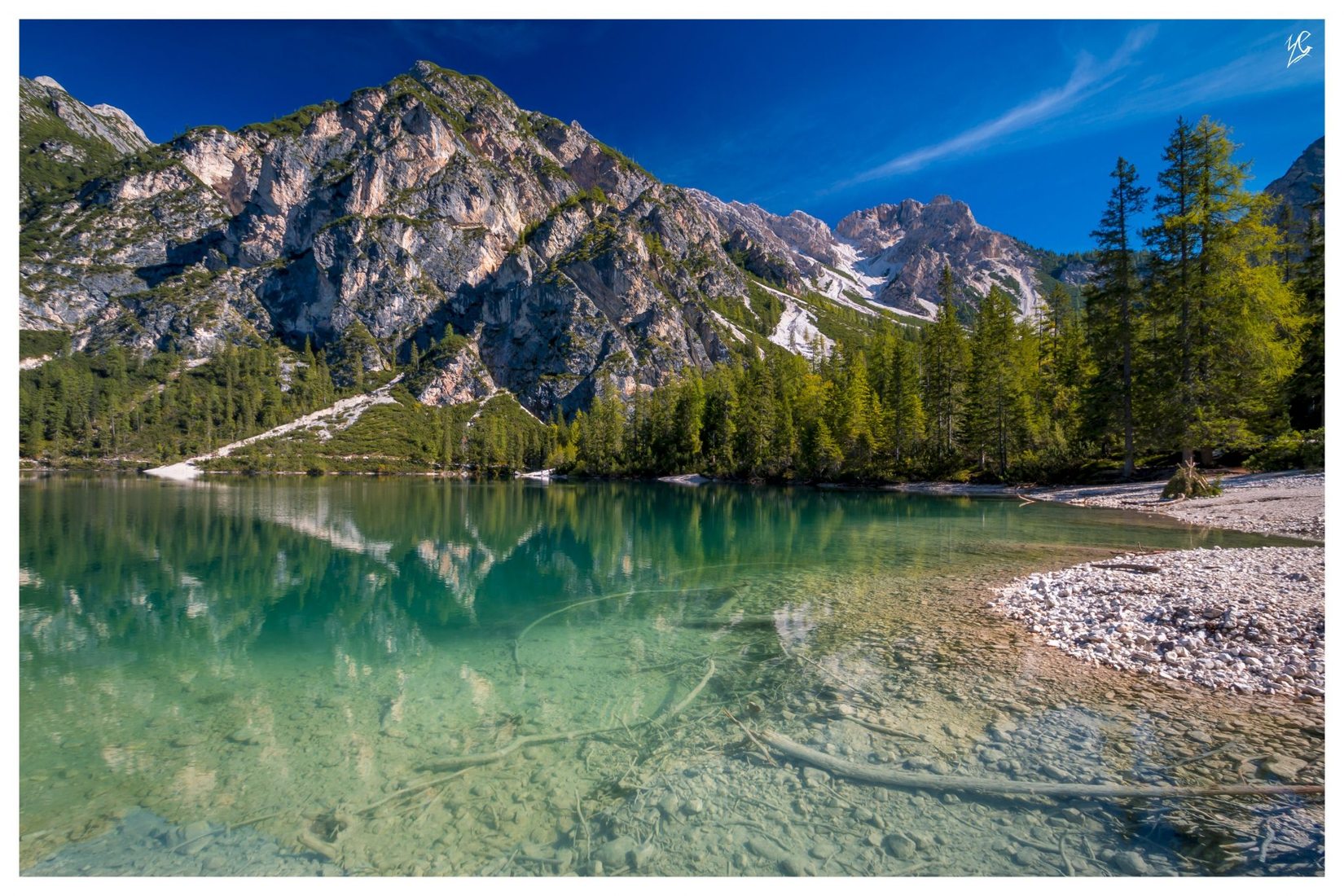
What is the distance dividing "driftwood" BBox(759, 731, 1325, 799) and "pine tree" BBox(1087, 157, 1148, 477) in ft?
120

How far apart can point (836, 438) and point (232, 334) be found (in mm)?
202722

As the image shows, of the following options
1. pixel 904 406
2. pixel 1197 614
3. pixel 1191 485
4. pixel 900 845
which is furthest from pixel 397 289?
pixel 900 845

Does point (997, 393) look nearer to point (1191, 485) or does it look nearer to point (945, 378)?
point (945, 378)

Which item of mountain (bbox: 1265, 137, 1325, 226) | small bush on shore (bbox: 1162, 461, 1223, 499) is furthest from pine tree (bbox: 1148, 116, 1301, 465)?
mountain (bbox: 1265, 137, 1325, 226)

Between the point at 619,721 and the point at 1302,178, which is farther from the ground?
the point at 1302,178

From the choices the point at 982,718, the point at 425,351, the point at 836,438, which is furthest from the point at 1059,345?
the point at 425,351

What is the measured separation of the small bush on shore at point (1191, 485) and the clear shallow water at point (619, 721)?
12.0m

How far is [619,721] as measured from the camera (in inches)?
306

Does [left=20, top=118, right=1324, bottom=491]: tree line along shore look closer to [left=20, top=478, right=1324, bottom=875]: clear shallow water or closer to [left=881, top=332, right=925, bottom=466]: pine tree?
[left=881, top=332, right=925, bottom=466]: pine tree

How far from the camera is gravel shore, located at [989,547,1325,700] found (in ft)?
25.5

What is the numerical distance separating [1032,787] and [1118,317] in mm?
42232

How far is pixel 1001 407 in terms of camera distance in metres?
45.8

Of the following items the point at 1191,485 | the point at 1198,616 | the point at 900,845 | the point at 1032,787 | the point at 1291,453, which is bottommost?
the point at 900,845

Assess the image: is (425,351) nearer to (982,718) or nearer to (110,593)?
(110,593)
